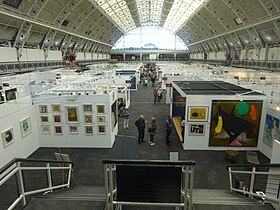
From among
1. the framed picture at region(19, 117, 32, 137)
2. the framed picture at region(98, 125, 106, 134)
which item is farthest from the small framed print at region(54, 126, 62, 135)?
the framed picture at region(98, 125, 106, 134)

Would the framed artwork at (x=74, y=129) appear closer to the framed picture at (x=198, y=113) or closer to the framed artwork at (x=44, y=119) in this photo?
the framed artwork at (x=44, y=119)

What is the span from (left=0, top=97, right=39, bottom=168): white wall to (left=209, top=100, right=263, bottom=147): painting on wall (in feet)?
24.8

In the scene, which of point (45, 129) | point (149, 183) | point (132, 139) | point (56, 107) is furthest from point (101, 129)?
point (149, 183)

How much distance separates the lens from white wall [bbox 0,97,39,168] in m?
7.86

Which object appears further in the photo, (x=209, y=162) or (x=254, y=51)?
(x=254, y=51)

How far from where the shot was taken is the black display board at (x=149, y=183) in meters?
3.04

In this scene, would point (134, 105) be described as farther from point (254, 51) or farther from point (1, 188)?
point (254, 51)

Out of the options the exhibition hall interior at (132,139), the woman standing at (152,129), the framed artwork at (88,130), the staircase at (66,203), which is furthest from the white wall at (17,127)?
the staircase at (66,203)

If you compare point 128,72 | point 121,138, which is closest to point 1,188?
point 121,138

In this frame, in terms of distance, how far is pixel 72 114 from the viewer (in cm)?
986

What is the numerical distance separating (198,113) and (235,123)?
1618 mm

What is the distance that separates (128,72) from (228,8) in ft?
45.2

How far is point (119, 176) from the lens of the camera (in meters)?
3.12

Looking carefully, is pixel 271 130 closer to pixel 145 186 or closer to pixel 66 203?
pixel 145 186
